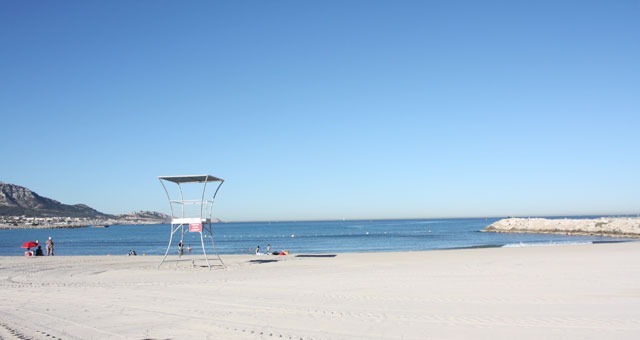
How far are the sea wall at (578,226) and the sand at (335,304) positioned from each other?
41.4m

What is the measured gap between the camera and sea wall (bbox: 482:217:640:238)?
52.9 meters

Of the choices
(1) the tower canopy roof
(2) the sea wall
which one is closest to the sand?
(1) the tower canopy roof

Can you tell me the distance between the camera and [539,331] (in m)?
7.84

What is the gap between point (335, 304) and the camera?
1061 centimetres

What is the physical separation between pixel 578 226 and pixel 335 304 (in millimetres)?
60254

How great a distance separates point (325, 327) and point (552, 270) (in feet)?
36.7

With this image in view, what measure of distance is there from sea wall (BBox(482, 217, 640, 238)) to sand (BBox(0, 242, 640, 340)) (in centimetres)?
4138

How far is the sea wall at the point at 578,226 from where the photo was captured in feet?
173

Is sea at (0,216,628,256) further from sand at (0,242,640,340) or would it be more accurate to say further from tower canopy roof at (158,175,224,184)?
sand at (0,242,640,340)

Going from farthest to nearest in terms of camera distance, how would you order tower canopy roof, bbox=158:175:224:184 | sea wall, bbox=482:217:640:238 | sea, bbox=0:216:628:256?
1. sea wall, bbox=482:217:640:238
2. sea, bbox=0:216:628:256
3. tower canopy roof, bbox=158:175:224:184

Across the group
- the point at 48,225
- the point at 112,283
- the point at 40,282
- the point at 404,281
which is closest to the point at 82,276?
the point at 40,282

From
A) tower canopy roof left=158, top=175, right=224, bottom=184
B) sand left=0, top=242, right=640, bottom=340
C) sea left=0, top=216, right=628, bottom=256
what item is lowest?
sea left=0, top=216, right=628, bottom=256

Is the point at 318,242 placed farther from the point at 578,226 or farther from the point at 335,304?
the point at 335,304

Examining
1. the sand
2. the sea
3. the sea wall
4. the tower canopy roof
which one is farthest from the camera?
the sea wall
